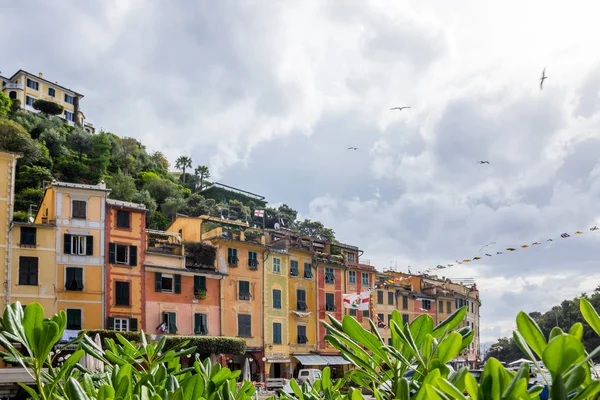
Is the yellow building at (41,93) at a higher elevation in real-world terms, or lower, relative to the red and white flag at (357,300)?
higher

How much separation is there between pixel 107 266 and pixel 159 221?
30851 mm

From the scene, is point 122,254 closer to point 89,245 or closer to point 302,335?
point 89,245

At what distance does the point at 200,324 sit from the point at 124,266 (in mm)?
5675

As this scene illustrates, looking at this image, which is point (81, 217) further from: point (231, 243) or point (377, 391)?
point (377, 391)

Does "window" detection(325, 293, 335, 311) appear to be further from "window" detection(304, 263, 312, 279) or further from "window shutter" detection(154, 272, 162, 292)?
"window shutter" detection(154, 272, 162, 292)

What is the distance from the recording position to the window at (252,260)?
128 ft

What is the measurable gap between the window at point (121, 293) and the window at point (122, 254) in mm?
1108

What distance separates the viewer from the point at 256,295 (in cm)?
3919

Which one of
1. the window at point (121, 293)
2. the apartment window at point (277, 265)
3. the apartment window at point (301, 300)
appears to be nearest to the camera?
the window at point (121, 293)

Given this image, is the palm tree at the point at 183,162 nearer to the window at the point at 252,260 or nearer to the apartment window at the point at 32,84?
the apartment window at the point at 32,84

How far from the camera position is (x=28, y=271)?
30422mm

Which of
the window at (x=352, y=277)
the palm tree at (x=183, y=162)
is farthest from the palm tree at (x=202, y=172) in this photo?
the window at (x=352, y=277)

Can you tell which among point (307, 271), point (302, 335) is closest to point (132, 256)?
point (307, 271)

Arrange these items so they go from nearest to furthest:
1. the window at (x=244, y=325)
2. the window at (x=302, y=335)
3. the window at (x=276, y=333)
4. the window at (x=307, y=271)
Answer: the window at (x=244, y=325) < the window at (x=276, y=333) < the window at (x=302, y=335) < the window at (x=307, y=271)
